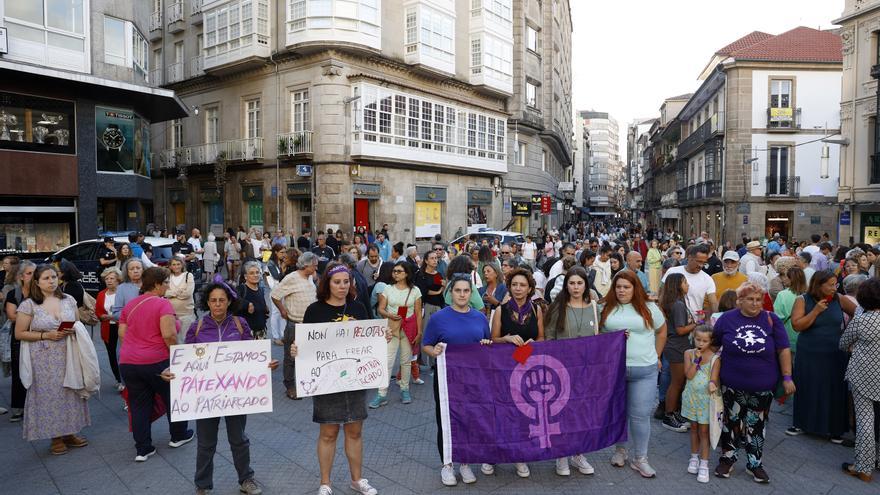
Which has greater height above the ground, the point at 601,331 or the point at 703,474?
the point at 601,331

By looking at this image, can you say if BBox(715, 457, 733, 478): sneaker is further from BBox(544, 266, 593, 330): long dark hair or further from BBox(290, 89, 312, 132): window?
BBox(290, 89, 312, 132): window

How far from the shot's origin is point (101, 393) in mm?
7961

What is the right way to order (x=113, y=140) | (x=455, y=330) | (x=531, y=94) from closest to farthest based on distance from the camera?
(x=455, y=330)
(x=113, y=140)
(x=531, y=94)

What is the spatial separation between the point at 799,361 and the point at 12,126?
19.9m

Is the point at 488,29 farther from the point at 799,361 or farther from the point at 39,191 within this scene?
the point at 799,361

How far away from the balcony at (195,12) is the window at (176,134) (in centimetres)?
550

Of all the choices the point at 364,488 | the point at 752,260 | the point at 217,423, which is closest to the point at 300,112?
the point at 752,260

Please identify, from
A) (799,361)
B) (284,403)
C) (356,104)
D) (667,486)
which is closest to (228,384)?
(284,403)

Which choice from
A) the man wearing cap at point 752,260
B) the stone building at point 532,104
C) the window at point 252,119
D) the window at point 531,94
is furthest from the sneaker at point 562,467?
the window at point 531,94

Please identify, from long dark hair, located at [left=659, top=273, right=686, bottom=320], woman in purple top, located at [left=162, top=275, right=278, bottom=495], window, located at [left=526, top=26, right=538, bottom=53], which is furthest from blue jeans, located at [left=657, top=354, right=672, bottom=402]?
window, located at [left=526, top=26, right=538, bottom=53]

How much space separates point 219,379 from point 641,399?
12.2 ft

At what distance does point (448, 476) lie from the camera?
17.3 ft

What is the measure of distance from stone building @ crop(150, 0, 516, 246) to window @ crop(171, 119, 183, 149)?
0.06 metres

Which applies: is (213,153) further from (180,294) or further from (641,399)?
(641,399)
